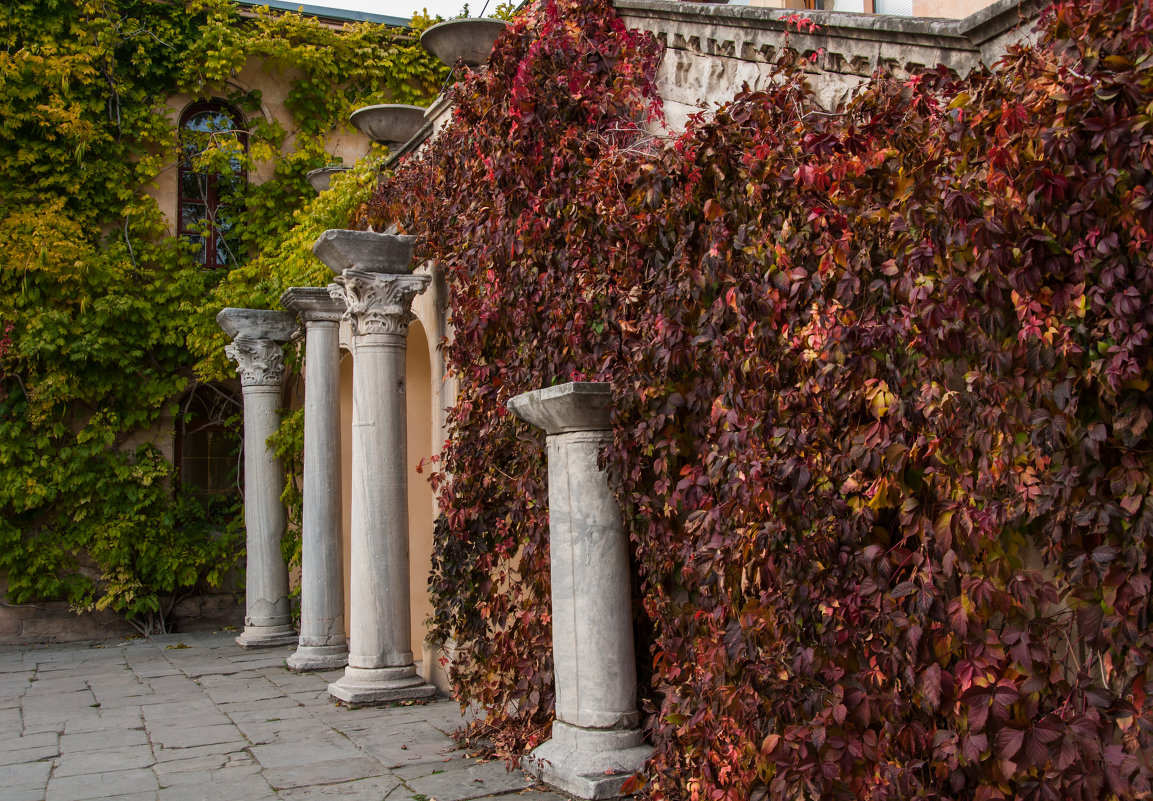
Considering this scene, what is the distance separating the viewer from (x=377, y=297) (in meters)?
6.55

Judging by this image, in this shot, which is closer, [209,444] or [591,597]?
[591,597]

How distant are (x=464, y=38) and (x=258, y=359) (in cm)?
431

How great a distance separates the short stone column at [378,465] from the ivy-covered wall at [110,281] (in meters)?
3.59

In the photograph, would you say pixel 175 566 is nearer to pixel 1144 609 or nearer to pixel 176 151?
pixel 176 151

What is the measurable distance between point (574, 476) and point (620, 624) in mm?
659

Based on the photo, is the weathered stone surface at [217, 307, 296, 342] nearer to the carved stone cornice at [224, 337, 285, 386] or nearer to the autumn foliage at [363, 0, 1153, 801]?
the carved stone cornice at [224, 337, 285, 386]

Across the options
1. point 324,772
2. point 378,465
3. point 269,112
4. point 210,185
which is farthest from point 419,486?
point 269,112

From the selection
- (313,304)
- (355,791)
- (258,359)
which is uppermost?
(313,304)

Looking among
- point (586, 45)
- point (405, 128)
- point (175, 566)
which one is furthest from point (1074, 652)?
point (175, 566)

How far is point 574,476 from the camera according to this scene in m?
4.31

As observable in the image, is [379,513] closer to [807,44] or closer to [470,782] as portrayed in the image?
[470,782]

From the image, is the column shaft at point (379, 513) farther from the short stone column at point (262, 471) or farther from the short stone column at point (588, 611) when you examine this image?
the short stone column at point (262, 471)

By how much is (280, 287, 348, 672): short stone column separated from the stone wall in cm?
403

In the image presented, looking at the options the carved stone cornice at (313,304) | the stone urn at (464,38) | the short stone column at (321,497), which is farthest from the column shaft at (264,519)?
the stone urn at (464,38)
